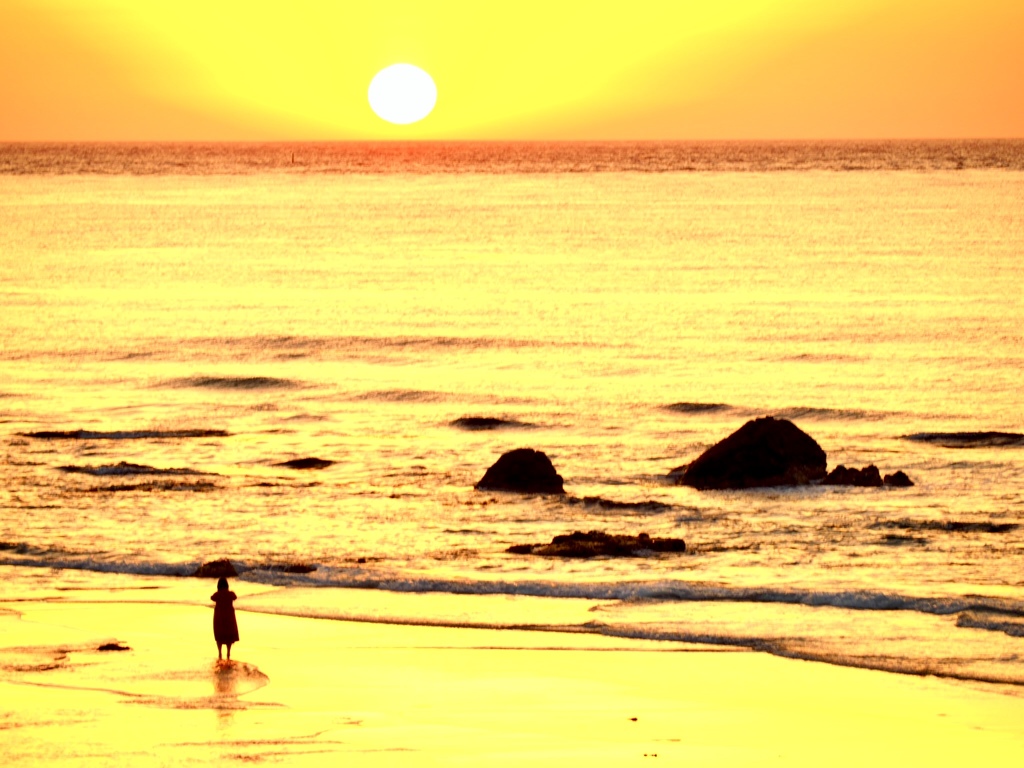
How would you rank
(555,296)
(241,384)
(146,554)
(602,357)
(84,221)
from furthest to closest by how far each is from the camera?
(84,221), (555,296), (602,357), (241,384), (146,554)

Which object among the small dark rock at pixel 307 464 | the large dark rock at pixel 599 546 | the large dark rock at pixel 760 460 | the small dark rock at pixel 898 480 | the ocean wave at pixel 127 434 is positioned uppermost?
the ocean wave at pixel 127 434

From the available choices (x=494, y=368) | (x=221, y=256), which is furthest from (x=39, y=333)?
(x=221, y=256)

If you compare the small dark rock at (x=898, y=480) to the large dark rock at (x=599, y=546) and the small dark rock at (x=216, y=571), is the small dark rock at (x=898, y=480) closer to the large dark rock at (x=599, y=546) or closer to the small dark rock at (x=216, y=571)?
the large dark rock at (x=599, y=546)

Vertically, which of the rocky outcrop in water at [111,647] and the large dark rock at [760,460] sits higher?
the large dark rock at [760,460]

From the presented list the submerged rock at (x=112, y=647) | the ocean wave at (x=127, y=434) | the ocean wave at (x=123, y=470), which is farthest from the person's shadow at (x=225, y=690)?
the ocean wave at (x=127, y=434)

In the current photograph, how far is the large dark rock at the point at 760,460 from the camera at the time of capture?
89.1ft

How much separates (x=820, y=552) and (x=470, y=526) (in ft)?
18.1

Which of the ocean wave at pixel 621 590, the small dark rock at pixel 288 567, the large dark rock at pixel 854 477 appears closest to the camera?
the ocean wave at pixel 621 590

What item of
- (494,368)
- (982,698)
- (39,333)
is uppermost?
(39,333)

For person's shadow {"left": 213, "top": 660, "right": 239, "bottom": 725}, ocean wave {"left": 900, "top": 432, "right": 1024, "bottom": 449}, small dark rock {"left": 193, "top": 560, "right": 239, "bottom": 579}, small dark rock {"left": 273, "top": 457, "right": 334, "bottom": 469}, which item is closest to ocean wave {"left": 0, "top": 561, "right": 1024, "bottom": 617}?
small dark rock {"left": 193, "top": 560, "right": 239, "bottom": 579}

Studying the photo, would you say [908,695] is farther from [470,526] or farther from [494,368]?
[494,368]

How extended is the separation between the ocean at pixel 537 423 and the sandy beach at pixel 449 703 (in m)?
1.08

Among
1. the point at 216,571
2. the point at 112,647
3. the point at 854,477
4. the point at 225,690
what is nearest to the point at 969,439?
the point at 854,477

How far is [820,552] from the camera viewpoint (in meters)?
22.5
